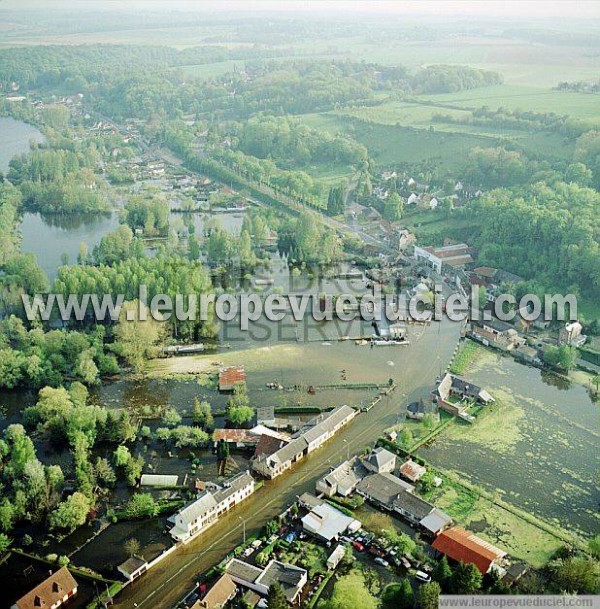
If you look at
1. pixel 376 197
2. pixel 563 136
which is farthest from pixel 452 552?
pixel 563 136

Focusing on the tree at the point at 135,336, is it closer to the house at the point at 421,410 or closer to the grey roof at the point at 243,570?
the house at the point at 421,410

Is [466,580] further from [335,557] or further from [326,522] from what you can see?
[326,522]

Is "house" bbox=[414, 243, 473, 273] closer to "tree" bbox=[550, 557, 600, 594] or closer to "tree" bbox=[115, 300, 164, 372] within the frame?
"tree" bbox=[115, 300, 164, 372]

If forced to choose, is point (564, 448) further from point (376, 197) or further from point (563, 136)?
point (563, 136)

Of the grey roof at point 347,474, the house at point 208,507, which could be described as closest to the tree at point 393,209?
the grey roof at point 347,474

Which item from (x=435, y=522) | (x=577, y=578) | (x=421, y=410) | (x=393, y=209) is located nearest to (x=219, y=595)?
(x=435, y=522)

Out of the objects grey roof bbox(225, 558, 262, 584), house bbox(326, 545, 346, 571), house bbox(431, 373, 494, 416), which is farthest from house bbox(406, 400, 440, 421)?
grey roof bbox(225, 558, 262, 584)
